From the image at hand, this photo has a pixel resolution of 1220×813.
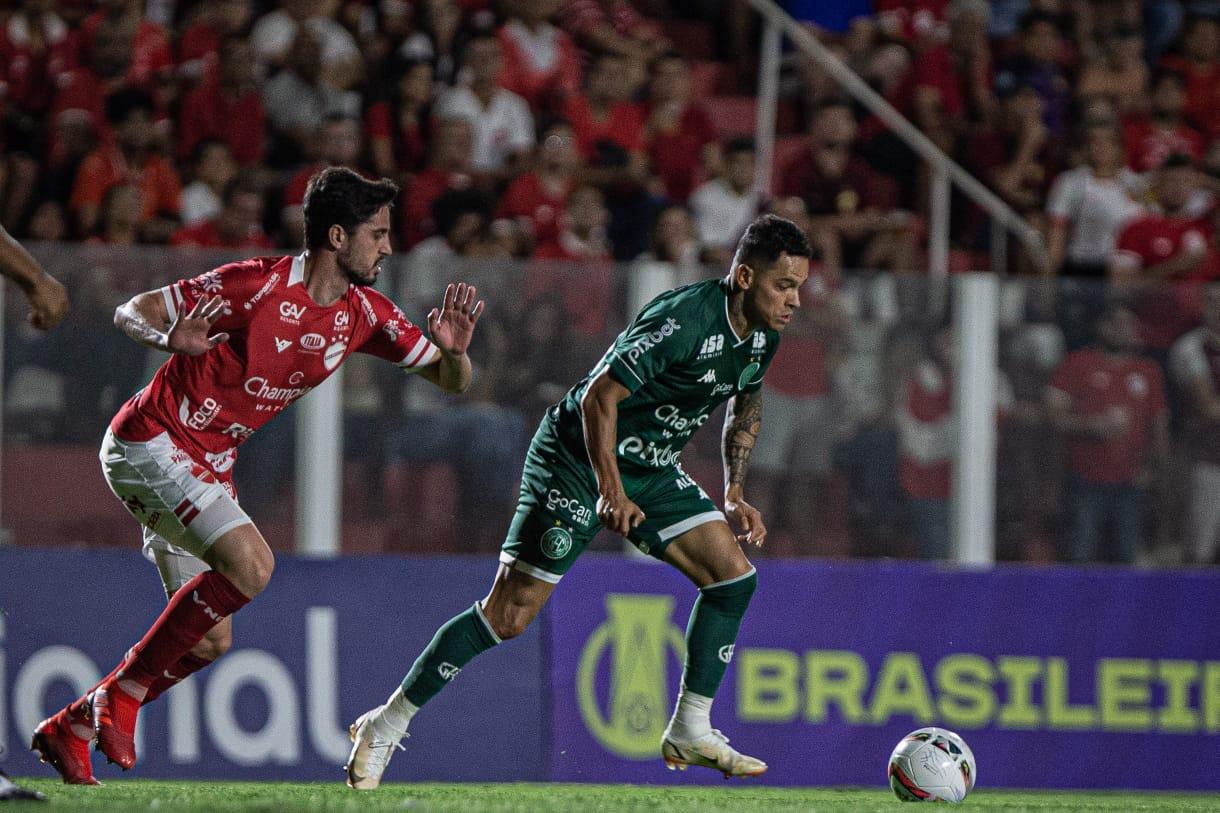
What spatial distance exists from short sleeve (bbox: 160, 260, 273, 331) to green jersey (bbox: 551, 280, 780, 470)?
135cm

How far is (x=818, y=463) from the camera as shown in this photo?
Result: 9648 mm

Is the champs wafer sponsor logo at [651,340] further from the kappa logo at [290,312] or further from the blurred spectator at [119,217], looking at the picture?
the blurred spectator at [119,217]

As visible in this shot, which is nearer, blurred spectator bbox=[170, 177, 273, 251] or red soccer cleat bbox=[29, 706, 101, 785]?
red soccer cleat bbox=[29, 706, 101, 785]

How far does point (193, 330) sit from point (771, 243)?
7.31 feet

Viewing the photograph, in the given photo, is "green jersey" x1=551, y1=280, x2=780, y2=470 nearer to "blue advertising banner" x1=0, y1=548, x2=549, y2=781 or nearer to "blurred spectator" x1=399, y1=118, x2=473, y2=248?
"blue advertising banner" x1=0, y1=548, x2=549, y2=781

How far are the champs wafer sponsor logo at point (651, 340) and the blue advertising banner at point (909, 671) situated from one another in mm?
2616

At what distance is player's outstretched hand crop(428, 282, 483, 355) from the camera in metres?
7.12

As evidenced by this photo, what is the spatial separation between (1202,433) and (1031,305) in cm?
121

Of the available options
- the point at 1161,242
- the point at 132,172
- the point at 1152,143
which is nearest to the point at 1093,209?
the point at 1161,242

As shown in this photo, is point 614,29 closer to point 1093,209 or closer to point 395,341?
point 1093,209

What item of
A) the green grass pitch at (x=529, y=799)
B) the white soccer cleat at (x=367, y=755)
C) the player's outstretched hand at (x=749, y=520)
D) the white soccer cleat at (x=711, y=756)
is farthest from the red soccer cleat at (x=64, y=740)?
the player's outstretched hand at (x=749, y=520)

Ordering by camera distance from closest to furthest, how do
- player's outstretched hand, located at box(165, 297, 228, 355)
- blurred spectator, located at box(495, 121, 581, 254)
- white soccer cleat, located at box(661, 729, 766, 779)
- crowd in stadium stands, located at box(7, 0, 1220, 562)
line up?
player's outstretched hand, located at box(165, 297, 228, 355)
white soccer cleat, located at box(661, 729, 766, 779)
crowd in stadium stands, located at box(7, 0, 1220, 562)
blurred spectator, located at box(495, 121, 581, 254)

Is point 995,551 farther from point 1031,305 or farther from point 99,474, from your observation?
point 99,474

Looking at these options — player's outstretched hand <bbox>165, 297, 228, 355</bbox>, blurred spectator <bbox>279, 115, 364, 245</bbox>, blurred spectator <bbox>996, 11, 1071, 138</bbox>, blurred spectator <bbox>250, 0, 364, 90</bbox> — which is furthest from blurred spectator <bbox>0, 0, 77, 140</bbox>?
blurred spectator <bbox>996, 11, 1071, 138</bbox>
